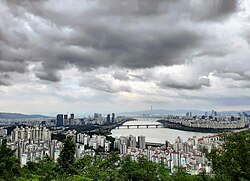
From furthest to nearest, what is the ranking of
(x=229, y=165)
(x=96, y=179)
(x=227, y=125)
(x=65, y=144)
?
(x=227, y=125), (x=65, y=144), (x=96, y=179), (x=229, y=165)

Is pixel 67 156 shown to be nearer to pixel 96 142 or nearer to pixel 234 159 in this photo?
pixel 234 159

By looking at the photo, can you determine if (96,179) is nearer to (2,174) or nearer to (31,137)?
(2,174)

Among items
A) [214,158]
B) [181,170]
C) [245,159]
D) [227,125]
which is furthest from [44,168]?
[227,125]

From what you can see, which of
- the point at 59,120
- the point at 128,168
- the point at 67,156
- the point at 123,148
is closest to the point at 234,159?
the point at 128,168

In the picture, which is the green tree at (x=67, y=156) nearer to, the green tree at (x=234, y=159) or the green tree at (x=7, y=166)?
the green tree at (x=7, y=166)

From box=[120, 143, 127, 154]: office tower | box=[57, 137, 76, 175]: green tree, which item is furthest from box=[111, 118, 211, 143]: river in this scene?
box=[57, 137, 76, 175]: green tree

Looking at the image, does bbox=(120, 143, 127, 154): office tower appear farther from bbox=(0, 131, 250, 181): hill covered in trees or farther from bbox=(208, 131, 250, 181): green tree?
bbox=(208, 131, 250, 181): green tree
